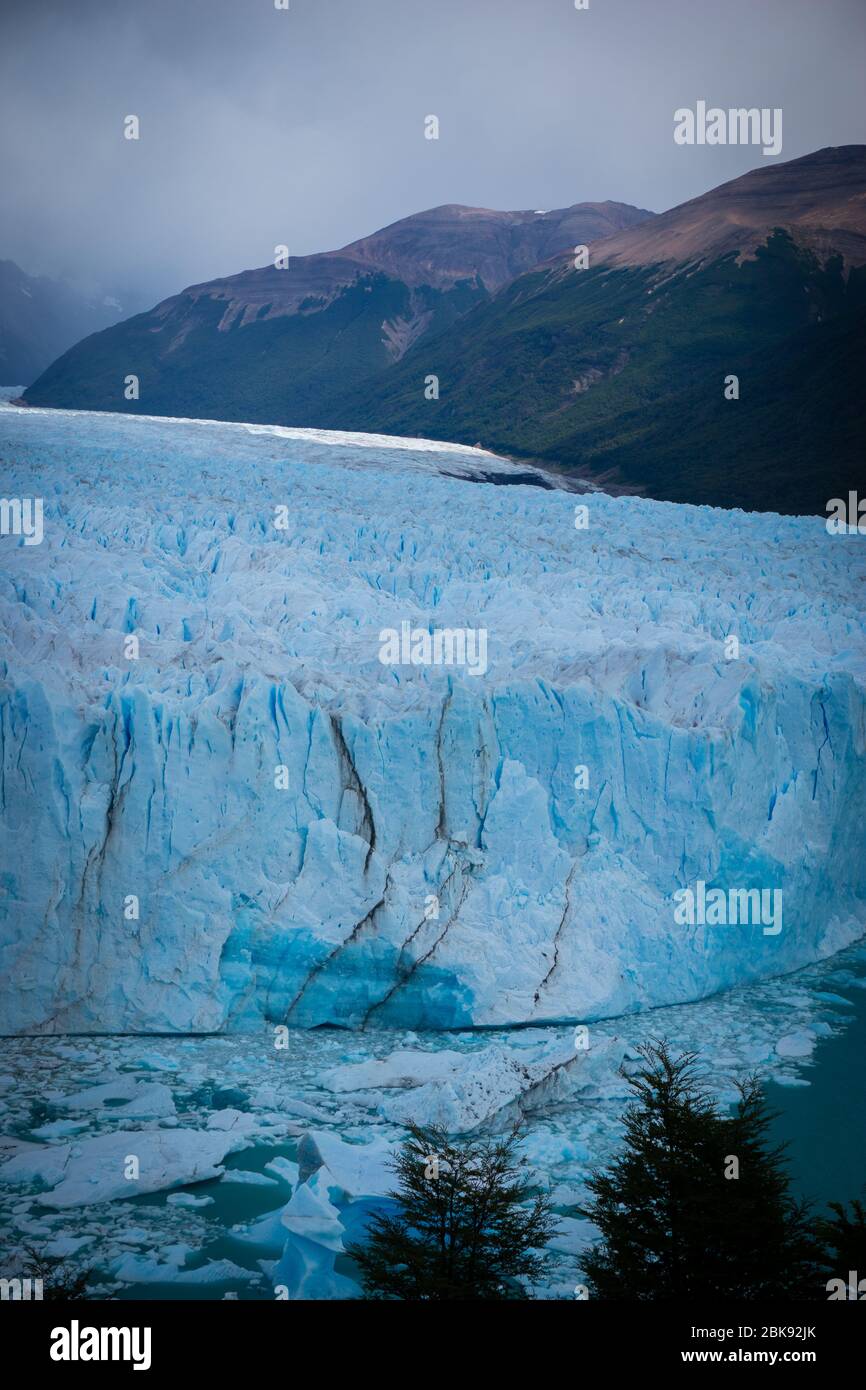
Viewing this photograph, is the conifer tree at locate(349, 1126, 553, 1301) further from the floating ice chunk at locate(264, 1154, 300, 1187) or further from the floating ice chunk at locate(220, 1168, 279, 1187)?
the floating ice chunk at locate(220, 1168, 279, 1187)

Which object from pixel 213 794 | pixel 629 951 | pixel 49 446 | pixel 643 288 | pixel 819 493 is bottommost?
pixel 629 951

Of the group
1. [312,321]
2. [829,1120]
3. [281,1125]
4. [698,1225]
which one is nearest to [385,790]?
[281,1125]

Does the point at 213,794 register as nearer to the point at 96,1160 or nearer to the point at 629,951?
the point at 96,1160

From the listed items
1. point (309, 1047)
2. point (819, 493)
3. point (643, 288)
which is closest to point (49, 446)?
point (309, 1047)

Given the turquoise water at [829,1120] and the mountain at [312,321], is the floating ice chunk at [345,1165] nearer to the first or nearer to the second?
the turquoise water at [829,1120]

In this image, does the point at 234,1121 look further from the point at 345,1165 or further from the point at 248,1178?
the point at 345,1165
